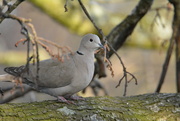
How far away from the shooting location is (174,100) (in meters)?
3.29

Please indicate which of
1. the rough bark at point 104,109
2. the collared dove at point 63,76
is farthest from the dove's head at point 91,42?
the rough bark at point 104,109

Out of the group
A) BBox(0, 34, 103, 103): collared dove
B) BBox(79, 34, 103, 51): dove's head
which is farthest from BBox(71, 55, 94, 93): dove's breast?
BBox(79, 34, 103, 51): dove's head

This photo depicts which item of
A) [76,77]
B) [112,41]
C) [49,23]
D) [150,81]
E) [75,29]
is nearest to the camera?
[76,77]

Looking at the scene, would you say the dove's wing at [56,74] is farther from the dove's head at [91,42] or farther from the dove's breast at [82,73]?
the dove's head at [91,42]

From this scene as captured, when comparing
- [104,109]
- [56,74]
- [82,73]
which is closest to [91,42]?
[82,73]

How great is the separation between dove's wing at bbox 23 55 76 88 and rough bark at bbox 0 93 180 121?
228mm

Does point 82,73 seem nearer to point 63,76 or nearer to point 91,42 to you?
point 63,76

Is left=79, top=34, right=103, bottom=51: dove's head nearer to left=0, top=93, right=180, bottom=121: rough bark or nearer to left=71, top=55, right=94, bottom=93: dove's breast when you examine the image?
left=71, top=55, right=94, bottom=93: dove's breast

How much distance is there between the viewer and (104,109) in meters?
3.04

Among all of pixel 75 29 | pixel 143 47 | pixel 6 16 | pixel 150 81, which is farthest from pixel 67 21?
pixel 6 16

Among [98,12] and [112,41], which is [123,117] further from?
[98,12]

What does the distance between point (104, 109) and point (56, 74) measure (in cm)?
52

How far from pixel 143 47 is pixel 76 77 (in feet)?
8.17

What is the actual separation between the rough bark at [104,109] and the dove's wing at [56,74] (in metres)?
0.23
